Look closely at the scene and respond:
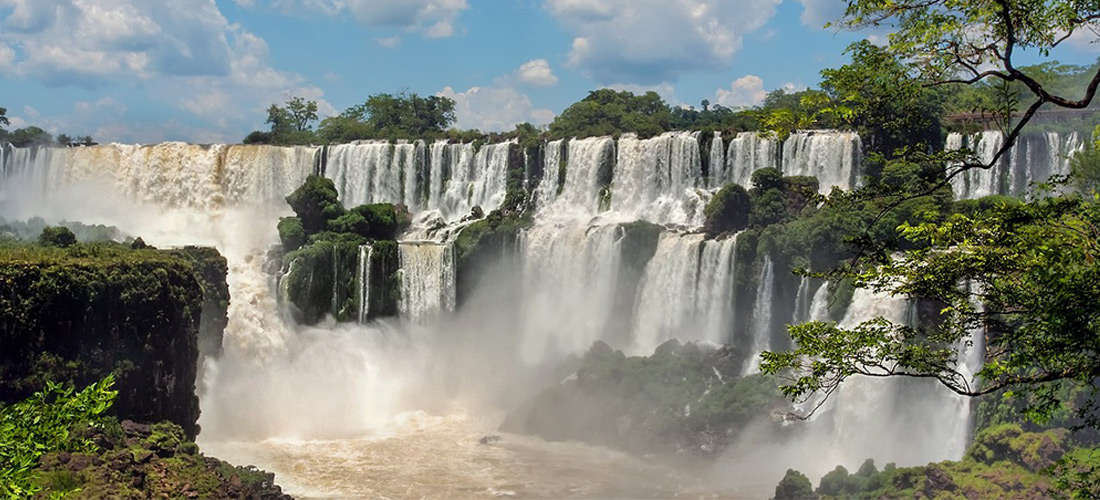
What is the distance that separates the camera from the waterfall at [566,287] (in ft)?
117

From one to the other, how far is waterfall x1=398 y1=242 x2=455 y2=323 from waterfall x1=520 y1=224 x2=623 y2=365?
9.79 feet

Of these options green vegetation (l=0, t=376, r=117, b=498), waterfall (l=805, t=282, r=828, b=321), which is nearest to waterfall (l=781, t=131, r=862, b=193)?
waterfall (l=805, t=282, r=828, b=321)

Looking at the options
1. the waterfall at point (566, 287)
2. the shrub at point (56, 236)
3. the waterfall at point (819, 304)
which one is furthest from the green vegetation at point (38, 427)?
the waterfall at point (566, 287)

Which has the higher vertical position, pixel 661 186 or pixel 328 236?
pixel 661 186

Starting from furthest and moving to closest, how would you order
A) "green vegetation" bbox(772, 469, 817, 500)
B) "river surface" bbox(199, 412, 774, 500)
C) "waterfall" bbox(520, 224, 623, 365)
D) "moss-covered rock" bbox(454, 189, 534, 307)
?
"moss-covered rock" bbox(454, 189, 534, 307) < "waterfall" bbox(520, 224, 623, 365) < "river surface" bbox(199, 412, 774, 500) < "green vegetation" bbox(772, 469, 817, 500)

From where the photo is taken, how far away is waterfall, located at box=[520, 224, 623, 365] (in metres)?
35.6

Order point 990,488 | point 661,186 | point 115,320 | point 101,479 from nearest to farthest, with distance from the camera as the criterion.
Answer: point 101,479, point 990,488, point 115,320, point 661,186

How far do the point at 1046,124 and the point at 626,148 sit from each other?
54.6 feet

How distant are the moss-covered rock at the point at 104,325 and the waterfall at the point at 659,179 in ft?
66.0

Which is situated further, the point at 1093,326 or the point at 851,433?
the point at 851,433

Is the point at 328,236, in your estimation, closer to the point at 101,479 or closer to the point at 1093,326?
the point at 101,479

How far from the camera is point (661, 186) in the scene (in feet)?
134

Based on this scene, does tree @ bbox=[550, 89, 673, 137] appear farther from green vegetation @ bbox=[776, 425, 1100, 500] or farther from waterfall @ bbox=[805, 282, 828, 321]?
green vegetation @ bbox=[776, 425, 1100, 500]

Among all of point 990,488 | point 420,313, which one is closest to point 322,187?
point 420,313
